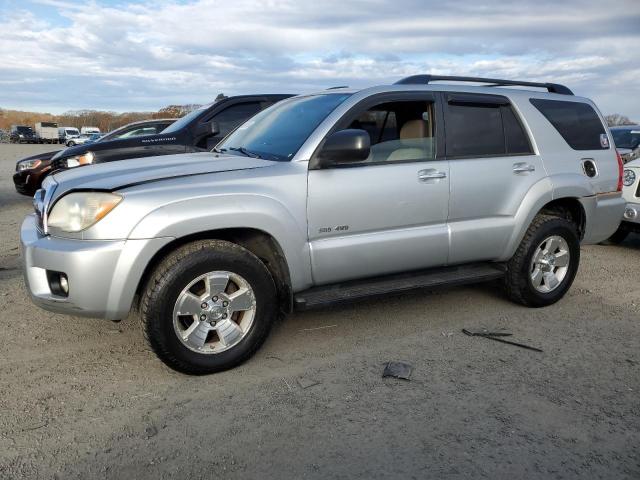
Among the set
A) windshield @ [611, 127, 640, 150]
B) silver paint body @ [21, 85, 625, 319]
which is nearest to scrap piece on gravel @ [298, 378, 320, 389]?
silver paint body @ [21, 85, 625, 319]

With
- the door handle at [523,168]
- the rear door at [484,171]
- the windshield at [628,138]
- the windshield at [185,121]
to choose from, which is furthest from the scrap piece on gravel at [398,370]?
the windshield at [628,138]

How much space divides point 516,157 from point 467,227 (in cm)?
78

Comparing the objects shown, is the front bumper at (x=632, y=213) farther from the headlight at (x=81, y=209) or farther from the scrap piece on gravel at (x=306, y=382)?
the headlight at (x=81, y=209)

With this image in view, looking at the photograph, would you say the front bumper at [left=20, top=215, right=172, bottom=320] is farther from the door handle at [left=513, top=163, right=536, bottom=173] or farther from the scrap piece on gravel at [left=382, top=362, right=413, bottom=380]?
the door handle at [left=513, top=163, right=536, bottom=173]

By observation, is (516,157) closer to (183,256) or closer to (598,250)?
(183,256)

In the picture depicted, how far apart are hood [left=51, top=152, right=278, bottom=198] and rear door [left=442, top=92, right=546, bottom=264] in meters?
1.48

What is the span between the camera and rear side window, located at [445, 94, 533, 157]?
14.6ft

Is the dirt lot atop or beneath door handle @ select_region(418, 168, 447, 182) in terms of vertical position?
beneath

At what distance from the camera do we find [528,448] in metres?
2.80

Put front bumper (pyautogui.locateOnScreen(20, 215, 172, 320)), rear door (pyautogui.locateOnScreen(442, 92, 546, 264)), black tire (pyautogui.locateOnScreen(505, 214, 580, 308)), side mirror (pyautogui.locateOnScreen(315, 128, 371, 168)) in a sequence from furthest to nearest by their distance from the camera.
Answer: black tire (pyautogui.locateOnScreen(505, 214, 580, 308)) → rear door (pyautogui.locateOnScreen(442, 92, 546, 264)) → side mirror (pyautogui.locateOnScreen(315, 128, 371, 168)) → front bumper (pyautogui.locateOnScreen(20, 215, 172, 320))

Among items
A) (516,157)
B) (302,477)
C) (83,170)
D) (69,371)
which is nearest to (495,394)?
(302,477)

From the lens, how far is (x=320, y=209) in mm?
3764

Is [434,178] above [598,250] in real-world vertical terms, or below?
above

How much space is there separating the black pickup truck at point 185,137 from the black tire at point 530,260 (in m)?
4.21
